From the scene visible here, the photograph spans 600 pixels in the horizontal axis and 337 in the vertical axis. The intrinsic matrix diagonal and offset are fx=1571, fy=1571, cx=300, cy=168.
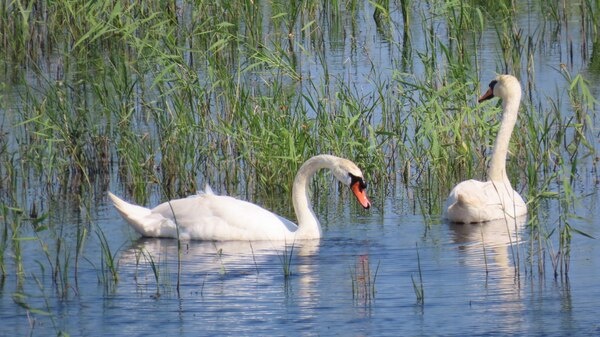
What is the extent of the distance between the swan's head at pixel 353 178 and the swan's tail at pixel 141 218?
3.81 ft

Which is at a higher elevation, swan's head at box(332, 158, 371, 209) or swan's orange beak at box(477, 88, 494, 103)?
swan's orange beak at box(477, 88, 494, 103)

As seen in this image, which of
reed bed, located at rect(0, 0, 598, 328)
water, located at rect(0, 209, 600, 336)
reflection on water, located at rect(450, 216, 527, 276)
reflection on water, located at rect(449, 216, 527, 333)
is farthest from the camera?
reed bed, located at rect(0, 0, 598, 328)

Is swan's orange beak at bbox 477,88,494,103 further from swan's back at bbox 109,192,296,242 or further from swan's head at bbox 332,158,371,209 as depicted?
swan's back at bbox 109,192,296,242

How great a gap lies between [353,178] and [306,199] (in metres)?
0.37

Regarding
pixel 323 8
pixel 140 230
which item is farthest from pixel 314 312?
pixel 323 8

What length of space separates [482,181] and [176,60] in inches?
97.5

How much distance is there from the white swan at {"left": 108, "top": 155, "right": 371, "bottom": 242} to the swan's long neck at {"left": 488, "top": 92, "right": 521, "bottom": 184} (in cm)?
107

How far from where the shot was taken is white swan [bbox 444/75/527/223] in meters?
9.88

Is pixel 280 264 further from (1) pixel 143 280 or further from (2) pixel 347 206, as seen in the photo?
(2) pixel 347 206

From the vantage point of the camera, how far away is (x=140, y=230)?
390 inches

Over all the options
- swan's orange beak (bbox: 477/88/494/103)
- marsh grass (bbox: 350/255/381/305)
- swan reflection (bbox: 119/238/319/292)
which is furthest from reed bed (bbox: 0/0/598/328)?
marsh grass (bbox: 350/255/381/305)

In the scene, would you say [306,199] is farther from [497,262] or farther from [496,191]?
[497,262]

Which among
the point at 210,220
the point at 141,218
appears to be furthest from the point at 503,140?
the point at 141,218

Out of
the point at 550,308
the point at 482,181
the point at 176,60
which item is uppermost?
the point at 176,60
